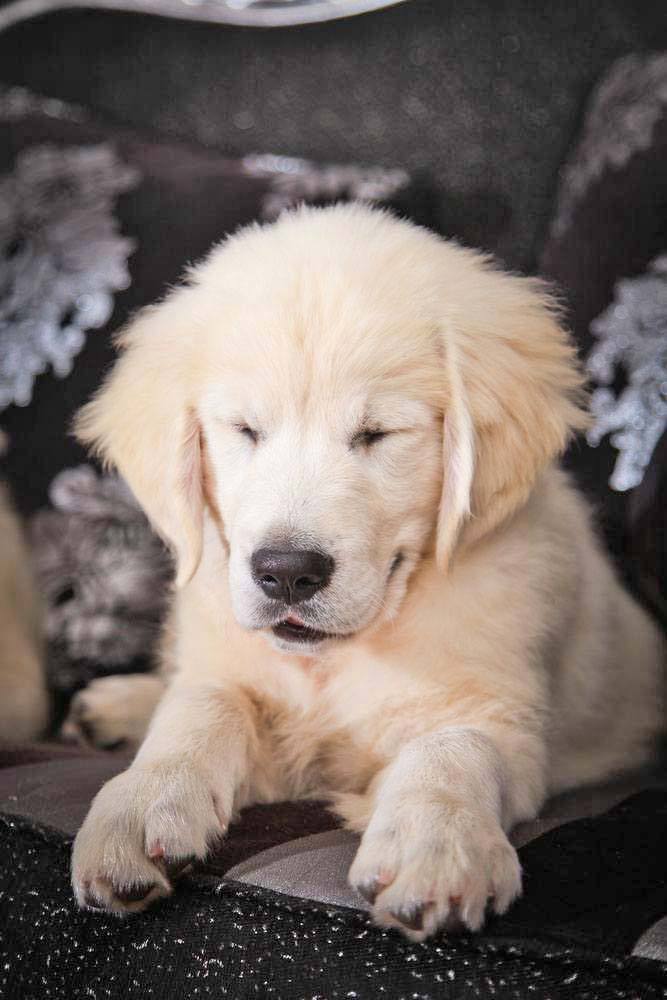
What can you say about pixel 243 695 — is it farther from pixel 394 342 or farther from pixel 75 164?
pixel 75 164

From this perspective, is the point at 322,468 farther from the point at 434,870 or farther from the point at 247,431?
the point at 434,870

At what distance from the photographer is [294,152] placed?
291 centimetres

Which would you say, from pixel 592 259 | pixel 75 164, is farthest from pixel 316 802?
pixel 75 164

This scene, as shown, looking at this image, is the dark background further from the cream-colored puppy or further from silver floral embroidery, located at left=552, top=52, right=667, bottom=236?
the cream-colored puppy

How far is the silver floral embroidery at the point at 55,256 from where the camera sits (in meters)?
2.44

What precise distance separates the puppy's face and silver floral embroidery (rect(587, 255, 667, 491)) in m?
0.77

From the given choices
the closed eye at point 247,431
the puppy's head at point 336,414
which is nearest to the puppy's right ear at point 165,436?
the puppy's head at point 336,414

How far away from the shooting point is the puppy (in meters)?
2.13

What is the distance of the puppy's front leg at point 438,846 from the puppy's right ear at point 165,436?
53cm

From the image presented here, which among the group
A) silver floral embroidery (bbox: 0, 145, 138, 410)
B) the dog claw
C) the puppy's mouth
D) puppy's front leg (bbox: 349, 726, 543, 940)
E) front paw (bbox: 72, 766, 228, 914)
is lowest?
the dog claw

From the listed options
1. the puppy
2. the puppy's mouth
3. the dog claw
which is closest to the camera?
the dog claw

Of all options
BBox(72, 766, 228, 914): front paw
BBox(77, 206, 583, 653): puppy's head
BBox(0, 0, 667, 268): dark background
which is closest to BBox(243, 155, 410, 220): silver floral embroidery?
BBox(0, 0, 667, 268): dark background

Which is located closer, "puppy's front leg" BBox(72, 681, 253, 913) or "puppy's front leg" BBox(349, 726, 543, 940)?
"puppy's front leg" BBox(349, 726, 543, 940)

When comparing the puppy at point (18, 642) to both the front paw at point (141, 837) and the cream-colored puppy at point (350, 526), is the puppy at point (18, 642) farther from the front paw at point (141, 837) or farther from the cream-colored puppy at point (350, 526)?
the front paw at point (141, 837)
